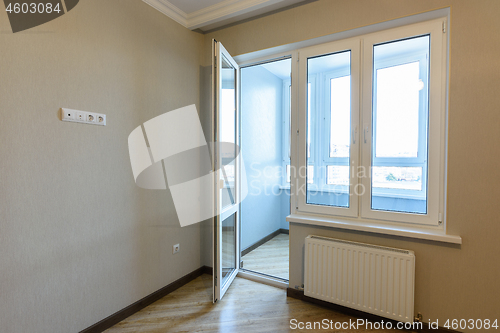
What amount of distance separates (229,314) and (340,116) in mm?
2046

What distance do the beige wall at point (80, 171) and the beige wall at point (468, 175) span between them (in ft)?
6.80

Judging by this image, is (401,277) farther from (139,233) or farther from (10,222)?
(10,222)

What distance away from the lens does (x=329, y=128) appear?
2.45 meters

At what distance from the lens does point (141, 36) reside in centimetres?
228

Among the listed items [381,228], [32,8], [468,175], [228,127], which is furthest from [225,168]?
[468,175]

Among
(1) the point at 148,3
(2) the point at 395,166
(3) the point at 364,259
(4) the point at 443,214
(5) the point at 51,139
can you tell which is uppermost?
(1) the point at 148,3

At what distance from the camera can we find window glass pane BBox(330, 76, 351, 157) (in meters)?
2.33

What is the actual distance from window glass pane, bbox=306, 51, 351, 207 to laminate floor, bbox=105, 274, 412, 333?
978mm

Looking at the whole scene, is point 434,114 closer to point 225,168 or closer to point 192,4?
point 225,168

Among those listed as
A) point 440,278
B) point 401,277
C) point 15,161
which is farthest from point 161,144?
point 440,278

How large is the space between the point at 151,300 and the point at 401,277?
216 centimetres

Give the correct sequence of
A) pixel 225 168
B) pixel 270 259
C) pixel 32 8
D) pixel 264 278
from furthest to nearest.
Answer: pixel 270 259 → pixel 264 278 → pixel 225 168 → pixel 32 8

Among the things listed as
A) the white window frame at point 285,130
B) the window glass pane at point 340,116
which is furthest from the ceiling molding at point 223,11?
the white window frame at point 285,130

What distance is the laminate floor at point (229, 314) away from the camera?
6.72ft
